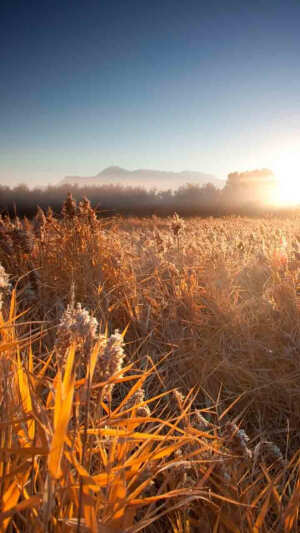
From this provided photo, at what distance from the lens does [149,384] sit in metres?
1.74

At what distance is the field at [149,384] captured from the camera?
711 millimetres

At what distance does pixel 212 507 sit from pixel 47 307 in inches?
61.8

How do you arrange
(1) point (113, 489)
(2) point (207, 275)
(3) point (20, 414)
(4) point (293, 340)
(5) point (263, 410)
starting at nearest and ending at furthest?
(1) point (113, 489)
(3) point (20, 414)
(5) point (263, 410)
(4) point (293, 340)
(2) point (207, 275)


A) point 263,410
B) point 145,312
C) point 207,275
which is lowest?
point 263,410

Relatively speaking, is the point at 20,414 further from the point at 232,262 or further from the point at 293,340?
the point at 232,262

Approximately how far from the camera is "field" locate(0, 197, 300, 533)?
0.71 m

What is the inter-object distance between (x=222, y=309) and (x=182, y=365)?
0.48 meters

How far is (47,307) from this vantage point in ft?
7.49

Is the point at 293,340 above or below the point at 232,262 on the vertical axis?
below

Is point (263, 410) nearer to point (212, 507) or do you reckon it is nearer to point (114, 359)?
point (212, 507)

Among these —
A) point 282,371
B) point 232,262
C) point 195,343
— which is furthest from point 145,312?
point 232,262

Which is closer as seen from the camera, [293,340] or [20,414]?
[20,414]

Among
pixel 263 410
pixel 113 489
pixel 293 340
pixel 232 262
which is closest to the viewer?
pixel 113 489

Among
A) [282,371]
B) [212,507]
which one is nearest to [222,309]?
[282,371]
